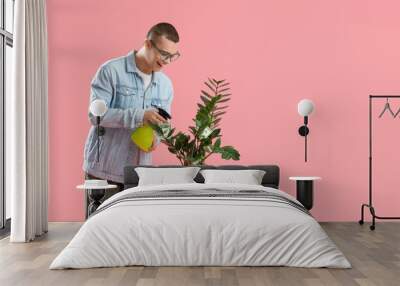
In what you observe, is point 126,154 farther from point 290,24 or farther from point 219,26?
point 290,24

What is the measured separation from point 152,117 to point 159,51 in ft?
2.61

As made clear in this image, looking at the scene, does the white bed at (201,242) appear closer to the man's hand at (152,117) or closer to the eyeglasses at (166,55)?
the man's hand at (152,117)

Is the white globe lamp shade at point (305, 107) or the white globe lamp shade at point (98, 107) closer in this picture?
the white globe lamp shade at point (98, 107)

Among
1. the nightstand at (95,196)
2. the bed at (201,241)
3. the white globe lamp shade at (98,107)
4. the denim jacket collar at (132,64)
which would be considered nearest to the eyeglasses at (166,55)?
the denim jacket collar at (132,64)

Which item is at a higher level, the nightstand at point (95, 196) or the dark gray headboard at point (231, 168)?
the dark gray headboard at point (231, 168)

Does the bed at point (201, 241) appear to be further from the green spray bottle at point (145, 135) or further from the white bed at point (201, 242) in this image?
the green spray bottle at point (145, 135)

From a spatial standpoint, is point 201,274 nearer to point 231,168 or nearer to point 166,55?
point 231,168

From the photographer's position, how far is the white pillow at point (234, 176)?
635 centimetres

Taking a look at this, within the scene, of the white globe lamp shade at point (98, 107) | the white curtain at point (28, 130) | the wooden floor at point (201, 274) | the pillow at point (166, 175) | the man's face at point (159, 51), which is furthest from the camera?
the man's face at point (159, 51)

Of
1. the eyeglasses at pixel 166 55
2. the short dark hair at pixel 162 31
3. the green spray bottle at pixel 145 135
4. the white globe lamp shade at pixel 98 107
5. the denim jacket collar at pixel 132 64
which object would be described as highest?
the short dark hair at pixel 162 31

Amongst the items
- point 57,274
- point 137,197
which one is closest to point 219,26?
point 137,197

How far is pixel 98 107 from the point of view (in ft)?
22.4

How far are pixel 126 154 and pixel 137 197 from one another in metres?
2.03

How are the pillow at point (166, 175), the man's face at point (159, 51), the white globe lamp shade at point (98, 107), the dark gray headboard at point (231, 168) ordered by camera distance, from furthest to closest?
the man's face at point (159, 51)
the white globe lamp shade at point (98, 107)
the dark gray headboard at point (231, 168)
the pillow at point (166, 175)
